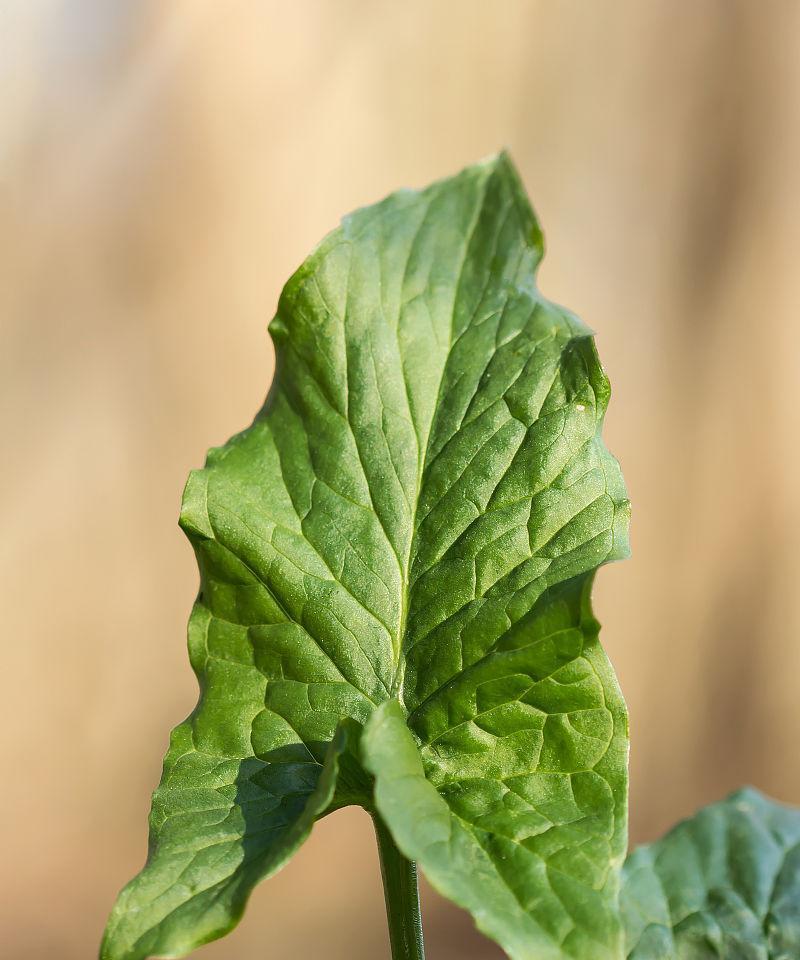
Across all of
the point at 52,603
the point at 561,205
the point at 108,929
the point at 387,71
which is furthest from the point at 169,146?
the point at 108,929

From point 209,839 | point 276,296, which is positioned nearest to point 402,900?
point 209,839

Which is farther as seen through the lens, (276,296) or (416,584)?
(276,296)

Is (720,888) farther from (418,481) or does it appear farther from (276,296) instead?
(276,296)

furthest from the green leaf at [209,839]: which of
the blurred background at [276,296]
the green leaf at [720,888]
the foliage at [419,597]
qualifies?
the blurred background at [276,296]

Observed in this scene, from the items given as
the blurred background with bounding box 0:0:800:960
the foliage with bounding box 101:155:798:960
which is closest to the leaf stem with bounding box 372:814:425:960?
the foliage with bounding box 101:155:798:960

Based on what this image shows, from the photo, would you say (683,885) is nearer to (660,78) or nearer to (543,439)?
(543,439)

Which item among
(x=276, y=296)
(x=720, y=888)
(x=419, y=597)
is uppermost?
(x=276, y=296)

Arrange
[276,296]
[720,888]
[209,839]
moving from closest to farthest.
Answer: [209,839]
[720,888]
[276,296]

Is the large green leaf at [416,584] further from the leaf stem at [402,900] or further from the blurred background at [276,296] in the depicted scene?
the blurred background at [276,296]
